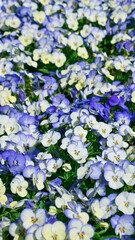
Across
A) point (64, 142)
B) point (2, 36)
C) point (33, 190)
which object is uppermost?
point (2, 36)

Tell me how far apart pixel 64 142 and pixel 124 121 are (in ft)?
2.26

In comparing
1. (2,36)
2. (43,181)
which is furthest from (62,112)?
(2,36)

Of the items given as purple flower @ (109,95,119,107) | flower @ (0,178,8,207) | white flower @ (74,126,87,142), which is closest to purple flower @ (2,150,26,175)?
flower @ (0,178,8,207)

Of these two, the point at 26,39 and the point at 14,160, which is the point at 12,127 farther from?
the point at 26,39

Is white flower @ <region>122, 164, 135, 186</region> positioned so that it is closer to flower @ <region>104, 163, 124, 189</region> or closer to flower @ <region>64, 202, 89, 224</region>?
flower @ <region>104, 163, 124, 189</region>

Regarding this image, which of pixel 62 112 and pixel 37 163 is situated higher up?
pixel 62 112

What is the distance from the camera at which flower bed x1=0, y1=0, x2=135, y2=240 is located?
2.54m

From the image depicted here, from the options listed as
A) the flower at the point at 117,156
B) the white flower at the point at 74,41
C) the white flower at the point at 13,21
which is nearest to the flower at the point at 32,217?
the flower at the point at 117,156

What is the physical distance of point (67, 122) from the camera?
11.0 ft

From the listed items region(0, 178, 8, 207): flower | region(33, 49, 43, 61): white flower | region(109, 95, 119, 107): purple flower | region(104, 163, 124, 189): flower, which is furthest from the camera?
region(33, 49, 43, 61): white flower

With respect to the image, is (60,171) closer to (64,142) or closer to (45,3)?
(64,142)

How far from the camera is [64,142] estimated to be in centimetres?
307

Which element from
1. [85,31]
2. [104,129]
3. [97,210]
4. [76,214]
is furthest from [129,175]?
[85,31]

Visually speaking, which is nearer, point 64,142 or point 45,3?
point 64,142
